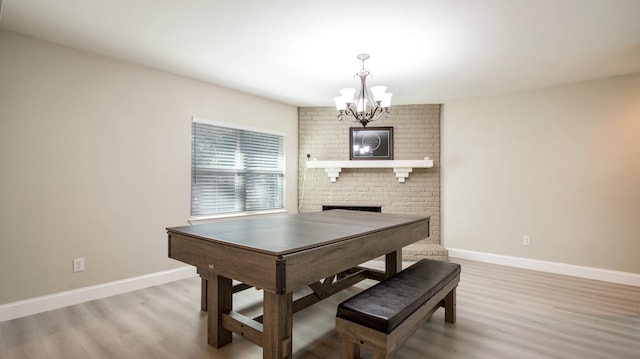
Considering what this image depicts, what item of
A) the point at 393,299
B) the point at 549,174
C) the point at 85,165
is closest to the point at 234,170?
the point at 85,165

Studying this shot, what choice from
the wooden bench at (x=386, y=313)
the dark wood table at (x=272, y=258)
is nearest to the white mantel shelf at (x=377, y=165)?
the dark wood table at (x=272, y=258)

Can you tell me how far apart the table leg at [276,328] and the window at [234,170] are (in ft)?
8.00

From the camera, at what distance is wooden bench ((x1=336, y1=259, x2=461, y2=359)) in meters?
1.54

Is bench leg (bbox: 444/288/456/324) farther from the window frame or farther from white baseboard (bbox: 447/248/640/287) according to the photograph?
the window frame

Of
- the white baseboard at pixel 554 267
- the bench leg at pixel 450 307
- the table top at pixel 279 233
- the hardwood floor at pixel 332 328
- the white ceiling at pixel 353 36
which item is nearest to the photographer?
the table top at pixel 279 233

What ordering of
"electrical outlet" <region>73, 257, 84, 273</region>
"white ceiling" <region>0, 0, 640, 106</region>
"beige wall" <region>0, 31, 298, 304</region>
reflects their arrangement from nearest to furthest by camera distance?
"white ceiling" <region>0, 0, 640, 106</region>, "beige wall" <region>0, 31, 298, 304</region>, "electrical outlet" <region>73, 257, 84, 273</region>

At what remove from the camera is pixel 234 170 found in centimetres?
417

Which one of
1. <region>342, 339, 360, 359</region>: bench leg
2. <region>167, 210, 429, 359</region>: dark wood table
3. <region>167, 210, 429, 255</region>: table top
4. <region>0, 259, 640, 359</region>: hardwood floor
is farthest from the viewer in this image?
<region>0, 259, 640, 359</region>: hardwood floor

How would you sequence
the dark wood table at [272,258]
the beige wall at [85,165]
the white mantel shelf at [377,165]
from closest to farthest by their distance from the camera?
the dark wood table at [272,258] < the beige wall at [85,165] < the white mantel shelf at [377,165]

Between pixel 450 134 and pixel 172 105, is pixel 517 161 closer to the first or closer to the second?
pixel 450 134

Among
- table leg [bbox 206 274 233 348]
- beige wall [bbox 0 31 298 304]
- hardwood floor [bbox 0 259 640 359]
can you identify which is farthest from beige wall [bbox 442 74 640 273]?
beige wall [bbox 0 31 298 304]

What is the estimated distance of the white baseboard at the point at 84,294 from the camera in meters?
2.48

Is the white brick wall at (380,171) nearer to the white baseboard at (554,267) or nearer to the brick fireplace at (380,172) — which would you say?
the brick fireplace at (380,172)

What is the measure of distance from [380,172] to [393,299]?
128 inches
